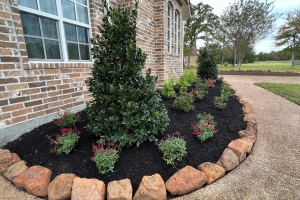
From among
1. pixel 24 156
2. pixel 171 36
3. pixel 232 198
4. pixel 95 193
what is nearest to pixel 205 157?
pixel 232 198

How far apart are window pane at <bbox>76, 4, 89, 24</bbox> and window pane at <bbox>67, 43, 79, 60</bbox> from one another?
519 mm

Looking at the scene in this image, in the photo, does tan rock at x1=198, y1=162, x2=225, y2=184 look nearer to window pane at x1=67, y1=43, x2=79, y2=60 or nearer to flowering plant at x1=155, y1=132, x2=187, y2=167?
flowering plant at x1=155, y1=132, x2=187, y2=167

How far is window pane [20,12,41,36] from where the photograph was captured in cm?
226

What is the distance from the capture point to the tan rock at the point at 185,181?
59.4 inches

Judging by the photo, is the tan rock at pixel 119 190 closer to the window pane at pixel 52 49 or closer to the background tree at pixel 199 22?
the window pane at pixel 52 49

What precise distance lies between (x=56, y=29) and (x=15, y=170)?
7.18 feet

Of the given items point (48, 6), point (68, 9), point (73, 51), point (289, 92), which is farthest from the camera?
point (289, 92)

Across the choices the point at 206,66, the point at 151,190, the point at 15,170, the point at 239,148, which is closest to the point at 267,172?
the point at 239,148

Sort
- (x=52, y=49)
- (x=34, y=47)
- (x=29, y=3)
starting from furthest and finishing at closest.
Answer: (x=52, y=49), (x=34, y=47), (x=29, y=3)

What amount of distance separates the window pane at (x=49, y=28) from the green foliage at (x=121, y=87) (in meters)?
1.20

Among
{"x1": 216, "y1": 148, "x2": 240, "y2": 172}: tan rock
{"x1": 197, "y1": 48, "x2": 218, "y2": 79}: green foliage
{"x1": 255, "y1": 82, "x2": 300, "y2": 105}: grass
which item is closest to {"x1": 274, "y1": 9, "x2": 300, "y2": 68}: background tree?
{"x1": 255, "y1": 82, "x2": 300, "y2": 105}: grass

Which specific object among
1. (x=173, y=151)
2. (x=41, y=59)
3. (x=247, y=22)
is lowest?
(x=173, y=151)

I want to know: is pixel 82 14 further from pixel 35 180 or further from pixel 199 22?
pixel 199 22

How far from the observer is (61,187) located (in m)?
1.47
